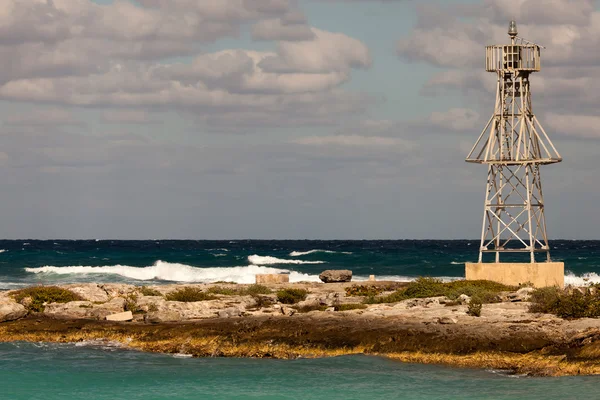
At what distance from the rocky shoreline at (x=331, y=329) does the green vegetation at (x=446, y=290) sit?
2.42ft

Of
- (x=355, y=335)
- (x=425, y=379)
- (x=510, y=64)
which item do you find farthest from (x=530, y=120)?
(x=425, y=379)

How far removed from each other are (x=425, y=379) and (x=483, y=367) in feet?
7.26

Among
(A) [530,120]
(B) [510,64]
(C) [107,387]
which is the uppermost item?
(B) [510,64]

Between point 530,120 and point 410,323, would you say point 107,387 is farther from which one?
point 530,120

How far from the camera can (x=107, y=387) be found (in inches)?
1080

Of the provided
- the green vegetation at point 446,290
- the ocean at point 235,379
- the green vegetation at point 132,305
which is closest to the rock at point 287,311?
the green vegetation at point 446,290

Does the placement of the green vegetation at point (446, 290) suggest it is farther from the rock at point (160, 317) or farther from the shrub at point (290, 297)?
the rock at point (160, 317)

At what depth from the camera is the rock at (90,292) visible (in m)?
43.3

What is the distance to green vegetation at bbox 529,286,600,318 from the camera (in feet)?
103

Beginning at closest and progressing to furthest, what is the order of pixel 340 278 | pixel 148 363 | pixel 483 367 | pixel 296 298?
pixel 483 367
pixel 148 363
pixel 296 298
pixel 340 278

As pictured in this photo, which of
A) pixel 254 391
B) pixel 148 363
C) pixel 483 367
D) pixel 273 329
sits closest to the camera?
pixel 254 391

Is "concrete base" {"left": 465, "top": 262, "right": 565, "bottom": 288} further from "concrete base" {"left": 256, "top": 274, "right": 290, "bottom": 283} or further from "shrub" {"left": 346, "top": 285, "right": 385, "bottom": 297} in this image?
"concrete base" {"left": 256, "top": 274, "right": 290, "bottom": 283}

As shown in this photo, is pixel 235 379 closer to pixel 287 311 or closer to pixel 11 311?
pixel 287 311

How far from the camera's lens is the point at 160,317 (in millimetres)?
36469
